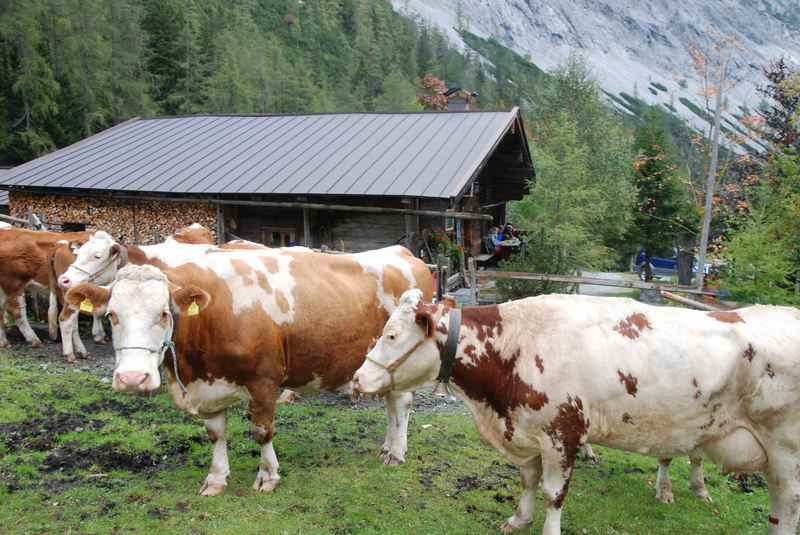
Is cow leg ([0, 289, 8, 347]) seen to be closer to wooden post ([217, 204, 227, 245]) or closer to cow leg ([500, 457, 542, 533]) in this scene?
wooden post ([217, 204, 227, 245])

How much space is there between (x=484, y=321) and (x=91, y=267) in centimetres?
532

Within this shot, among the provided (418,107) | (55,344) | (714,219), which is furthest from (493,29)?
(55,344)

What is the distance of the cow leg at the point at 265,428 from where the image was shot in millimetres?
5277

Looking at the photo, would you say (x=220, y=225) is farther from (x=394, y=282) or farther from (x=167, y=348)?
(x=167, y=348)

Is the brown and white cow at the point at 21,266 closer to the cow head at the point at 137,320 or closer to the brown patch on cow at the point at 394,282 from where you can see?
the brown patch on cow at the point at 394,282

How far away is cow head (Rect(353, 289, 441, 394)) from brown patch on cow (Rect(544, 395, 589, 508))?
3.42 feet

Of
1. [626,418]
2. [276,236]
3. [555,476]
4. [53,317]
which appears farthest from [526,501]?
[276,236]

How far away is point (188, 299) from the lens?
4.64m

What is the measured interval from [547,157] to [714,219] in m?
11.0

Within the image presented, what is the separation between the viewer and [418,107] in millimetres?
59875

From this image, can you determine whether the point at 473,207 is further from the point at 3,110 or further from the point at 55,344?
the point at 3,110

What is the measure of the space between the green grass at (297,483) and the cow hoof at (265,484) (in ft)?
0.27

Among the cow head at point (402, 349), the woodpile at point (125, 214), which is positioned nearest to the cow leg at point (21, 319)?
the woodpile at point (125, 214)

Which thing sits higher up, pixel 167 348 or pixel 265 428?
pixel 167 348
